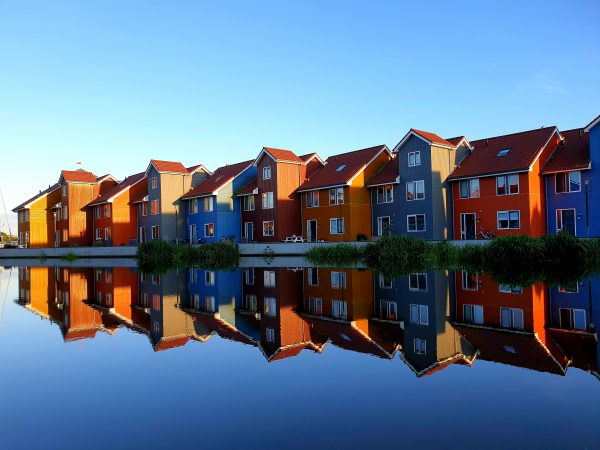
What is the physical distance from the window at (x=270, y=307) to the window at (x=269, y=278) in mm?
3726

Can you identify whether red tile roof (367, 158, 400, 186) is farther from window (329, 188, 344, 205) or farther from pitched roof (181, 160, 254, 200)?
pitched roof (181, 160, 254, 200)

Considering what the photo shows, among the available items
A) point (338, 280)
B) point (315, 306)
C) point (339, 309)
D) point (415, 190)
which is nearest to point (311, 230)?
point (415, 190)

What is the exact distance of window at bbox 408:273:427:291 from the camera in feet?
56.1

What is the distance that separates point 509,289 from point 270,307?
6.99 m

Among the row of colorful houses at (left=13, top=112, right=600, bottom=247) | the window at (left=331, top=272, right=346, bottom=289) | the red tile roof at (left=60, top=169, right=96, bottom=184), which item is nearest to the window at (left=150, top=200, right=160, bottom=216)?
the row of colorful houses at (left=13, top=112, right=600, bottom=247)

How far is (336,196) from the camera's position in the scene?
124 feet

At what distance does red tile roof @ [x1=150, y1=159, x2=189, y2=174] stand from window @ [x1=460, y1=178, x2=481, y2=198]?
25226mm

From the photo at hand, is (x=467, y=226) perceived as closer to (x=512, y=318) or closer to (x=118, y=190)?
(x=512, y=318)

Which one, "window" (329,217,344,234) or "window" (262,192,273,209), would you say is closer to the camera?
"window" (329,217,344,234)

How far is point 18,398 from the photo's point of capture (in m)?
6.90

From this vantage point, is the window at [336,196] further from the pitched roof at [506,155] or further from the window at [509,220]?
the window at [509,220]

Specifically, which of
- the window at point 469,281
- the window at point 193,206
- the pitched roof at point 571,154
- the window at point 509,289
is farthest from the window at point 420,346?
the window at point 193,206

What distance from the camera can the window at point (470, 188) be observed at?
32.5 meters

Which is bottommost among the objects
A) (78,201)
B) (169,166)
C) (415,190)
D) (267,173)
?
(415,190)
